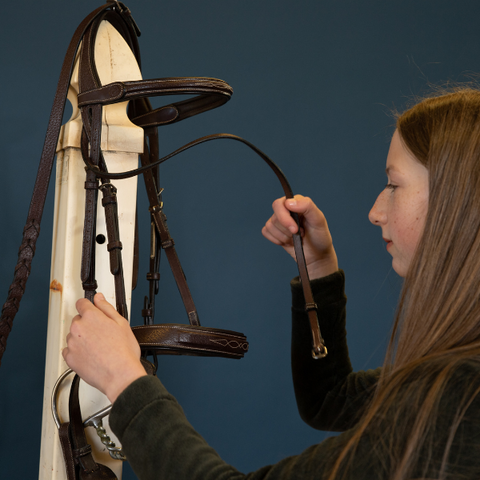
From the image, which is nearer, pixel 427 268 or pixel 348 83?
pixel 427 268

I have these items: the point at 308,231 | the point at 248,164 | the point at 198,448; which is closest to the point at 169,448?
the point at 198,448

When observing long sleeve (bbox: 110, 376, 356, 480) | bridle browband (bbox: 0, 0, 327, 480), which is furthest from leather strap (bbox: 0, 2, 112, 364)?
long sleeve (bbox: 110, 376, 356, 480)

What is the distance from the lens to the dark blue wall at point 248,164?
1.49 m

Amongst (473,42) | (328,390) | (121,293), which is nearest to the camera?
(121,293)

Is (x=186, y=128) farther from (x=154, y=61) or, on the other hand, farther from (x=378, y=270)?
(x=378, y=270)

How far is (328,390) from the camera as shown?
910mm

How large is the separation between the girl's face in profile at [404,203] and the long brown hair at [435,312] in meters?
0.02

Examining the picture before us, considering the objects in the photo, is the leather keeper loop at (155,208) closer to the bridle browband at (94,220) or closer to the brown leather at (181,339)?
the bridle browband at (94,220)

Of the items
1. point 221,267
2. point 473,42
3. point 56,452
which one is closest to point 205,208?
point 221,267

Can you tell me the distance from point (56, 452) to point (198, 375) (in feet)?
3.29

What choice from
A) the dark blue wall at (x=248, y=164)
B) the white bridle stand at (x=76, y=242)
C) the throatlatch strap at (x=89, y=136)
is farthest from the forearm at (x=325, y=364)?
the dark blue wall at (x=248, y=164)

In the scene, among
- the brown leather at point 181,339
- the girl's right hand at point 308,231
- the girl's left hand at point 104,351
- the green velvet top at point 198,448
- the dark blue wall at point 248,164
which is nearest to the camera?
the green velvet top at point 198,448

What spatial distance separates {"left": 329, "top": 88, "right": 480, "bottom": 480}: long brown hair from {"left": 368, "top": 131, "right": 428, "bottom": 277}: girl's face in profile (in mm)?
16

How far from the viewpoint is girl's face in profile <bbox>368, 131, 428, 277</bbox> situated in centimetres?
64
